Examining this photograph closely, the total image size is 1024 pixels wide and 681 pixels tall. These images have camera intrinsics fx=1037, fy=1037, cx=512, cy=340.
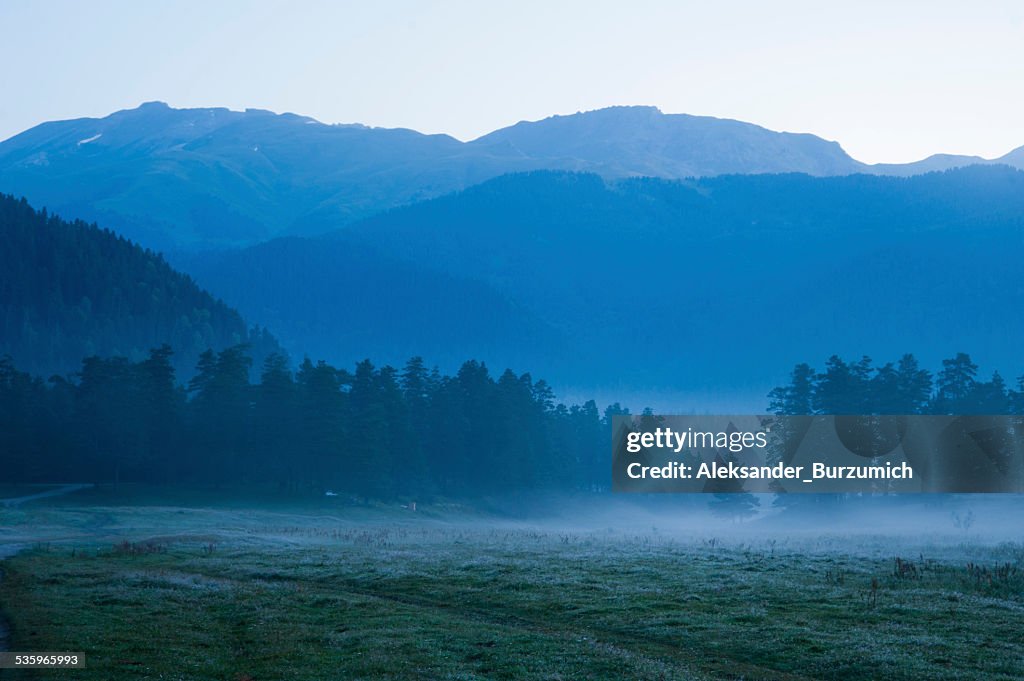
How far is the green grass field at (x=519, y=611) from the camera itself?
93.4 ft

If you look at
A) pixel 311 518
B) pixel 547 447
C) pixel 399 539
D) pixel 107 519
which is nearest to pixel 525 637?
pixel 399 539

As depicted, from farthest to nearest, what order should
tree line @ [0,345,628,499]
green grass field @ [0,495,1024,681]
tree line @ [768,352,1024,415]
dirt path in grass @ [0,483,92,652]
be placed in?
1. tree line @ [768,352,1024,415]
2. tree line @ [0,345,628,499]
3. dirt path in grass @ [0,483,92,652]
4. green grass field @ [0,495,1024,681]

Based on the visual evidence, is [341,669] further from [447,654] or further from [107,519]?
[107,519]

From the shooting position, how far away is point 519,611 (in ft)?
122

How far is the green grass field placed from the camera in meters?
28.5

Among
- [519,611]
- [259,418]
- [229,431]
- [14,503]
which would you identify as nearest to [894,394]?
[259,418]

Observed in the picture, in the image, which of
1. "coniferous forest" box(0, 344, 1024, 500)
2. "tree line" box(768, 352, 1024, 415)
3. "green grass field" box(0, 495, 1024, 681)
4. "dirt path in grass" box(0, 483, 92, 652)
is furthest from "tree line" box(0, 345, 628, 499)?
"green grass field" box(0, 495, 1024, 681)

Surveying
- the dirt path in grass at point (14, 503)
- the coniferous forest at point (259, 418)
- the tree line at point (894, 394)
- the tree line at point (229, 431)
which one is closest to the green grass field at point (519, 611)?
the dirt path in grass at point (14, 503)

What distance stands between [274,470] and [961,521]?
73602mm

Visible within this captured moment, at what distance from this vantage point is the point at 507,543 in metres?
64.4

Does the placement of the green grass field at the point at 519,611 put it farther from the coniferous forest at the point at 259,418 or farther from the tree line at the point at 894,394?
the tree line at the point at 894,394

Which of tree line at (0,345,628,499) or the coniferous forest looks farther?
the coniferous forest

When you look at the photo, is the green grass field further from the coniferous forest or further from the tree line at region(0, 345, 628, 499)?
the coniferous forest

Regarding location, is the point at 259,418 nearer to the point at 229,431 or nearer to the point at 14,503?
the point at 229,431
